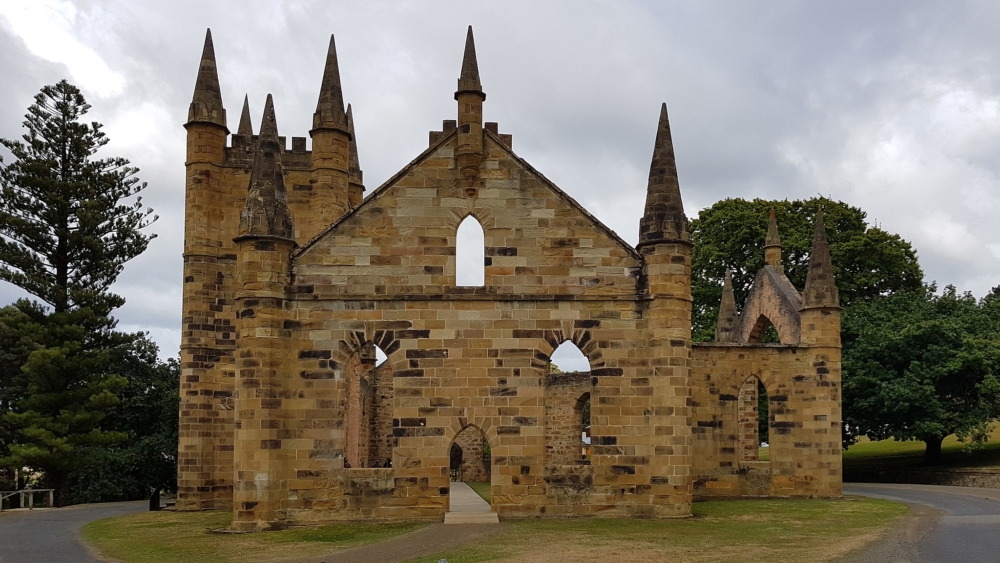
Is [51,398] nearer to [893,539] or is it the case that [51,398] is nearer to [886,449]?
[893,539]

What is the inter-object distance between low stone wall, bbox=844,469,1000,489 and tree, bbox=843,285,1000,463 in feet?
3.67

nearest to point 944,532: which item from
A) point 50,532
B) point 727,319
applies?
point 727,319

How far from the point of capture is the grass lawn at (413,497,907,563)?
560 inches

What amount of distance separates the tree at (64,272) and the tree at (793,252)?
23759 mm

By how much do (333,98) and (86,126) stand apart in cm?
1027

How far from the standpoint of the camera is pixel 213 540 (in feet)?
57.9

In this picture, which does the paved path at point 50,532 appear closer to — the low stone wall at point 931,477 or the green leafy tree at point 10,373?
the green leafy tree at point 10,373

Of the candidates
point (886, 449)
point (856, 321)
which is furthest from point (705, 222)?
point (886, 449)

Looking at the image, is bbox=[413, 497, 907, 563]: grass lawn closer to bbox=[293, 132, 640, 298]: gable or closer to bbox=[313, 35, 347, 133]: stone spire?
bbox=[293, 132, 640, 298]: gable

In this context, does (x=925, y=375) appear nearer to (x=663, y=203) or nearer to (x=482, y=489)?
(x=482, y=489)

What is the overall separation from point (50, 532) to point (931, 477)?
96.2 ft

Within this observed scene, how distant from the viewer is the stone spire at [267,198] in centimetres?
1983

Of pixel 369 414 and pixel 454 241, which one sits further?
pixel 369 414

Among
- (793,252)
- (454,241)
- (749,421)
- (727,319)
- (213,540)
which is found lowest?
(213,540)
